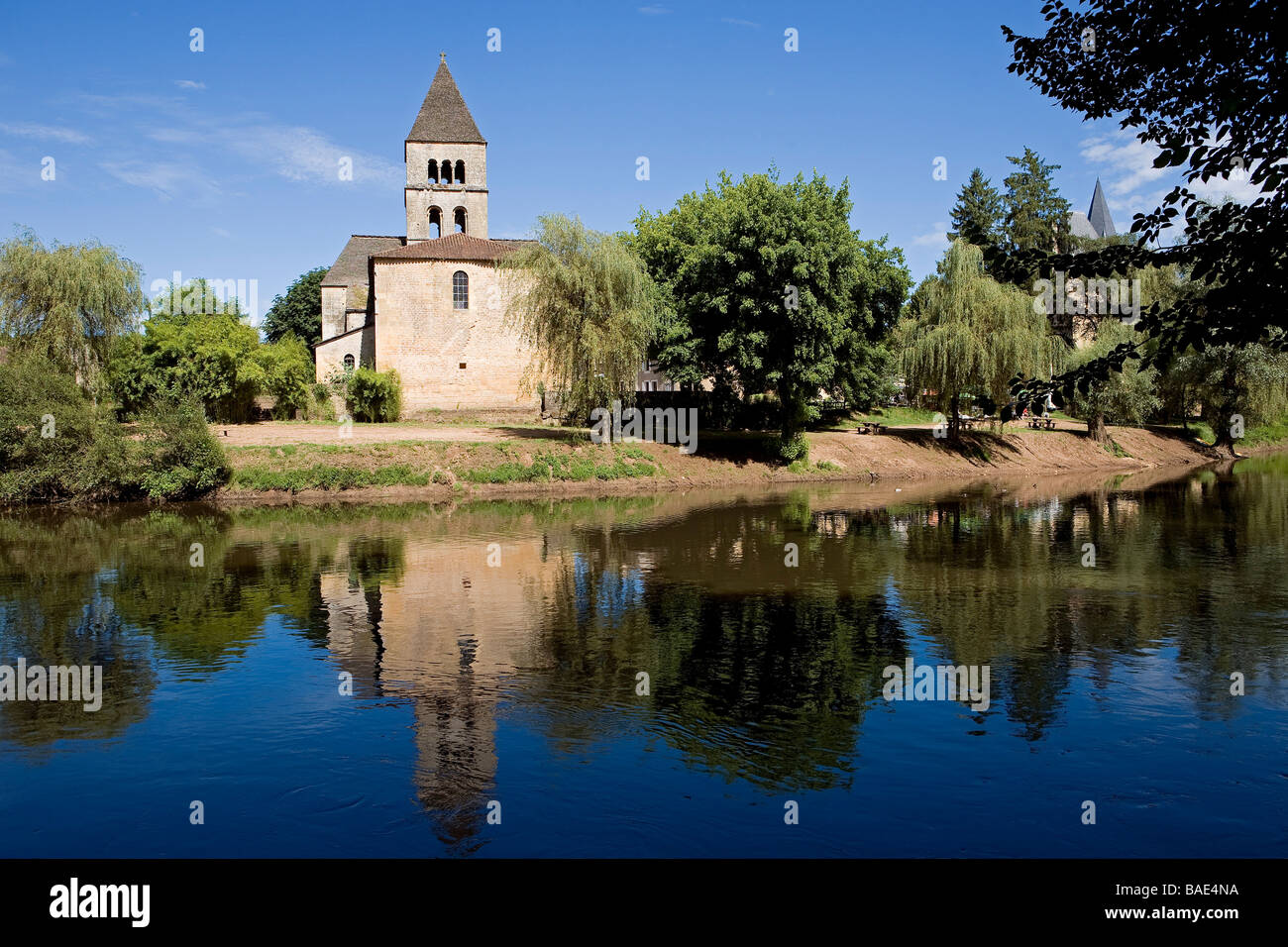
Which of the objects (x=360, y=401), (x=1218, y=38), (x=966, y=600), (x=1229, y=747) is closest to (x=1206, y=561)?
(x=966, y=600)

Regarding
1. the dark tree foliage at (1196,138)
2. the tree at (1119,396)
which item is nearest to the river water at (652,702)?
the dark tree foliage at (1196,138)

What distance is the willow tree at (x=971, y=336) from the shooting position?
4384cm

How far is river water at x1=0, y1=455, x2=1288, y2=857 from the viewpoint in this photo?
810 centimetres

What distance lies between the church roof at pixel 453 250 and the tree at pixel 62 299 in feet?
52.0

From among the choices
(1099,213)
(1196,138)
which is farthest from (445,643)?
(1099,213)

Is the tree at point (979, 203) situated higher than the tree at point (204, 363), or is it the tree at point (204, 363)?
the tree at point (979, 203)

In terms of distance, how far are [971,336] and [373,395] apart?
3144 centimetres

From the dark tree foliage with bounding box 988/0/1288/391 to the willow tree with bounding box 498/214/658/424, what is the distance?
30.5 metres

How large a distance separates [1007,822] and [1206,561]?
1535cm

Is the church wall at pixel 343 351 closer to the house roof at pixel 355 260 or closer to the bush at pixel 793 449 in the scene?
the house roof at pixel 355 260

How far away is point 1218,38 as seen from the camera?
6.99m

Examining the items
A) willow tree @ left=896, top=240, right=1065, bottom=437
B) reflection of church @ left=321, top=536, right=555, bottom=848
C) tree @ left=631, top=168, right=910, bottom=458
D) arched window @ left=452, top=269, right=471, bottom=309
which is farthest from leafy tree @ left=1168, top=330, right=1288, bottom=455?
reflection of church @ left=321, top=536, right=555, bottom=848

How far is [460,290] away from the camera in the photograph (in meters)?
54.2

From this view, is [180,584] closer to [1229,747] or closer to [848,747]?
[848,747]
